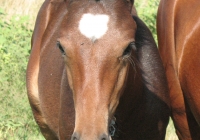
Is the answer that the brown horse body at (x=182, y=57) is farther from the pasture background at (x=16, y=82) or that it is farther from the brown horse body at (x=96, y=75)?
the pasture background at (x=16, y=82)

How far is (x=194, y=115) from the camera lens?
4.78 meters

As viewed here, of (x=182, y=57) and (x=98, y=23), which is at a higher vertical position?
(x=98, y=23)

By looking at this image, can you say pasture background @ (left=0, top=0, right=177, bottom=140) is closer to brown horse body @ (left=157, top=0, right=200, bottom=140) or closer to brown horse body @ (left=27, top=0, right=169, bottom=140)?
brown horse body @ (left=27, top=0, right=169, bottom=140)

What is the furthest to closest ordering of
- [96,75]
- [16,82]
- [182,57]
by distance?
[16,82]
[182,57]
[96,75]

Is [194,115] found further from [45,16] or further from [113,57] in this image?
[45,16]

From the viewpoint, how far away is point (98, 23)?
378cm

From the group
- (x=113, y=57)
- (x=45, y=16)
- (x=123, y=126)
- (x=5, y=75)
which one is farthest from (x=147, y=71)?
(x=5, y=75)

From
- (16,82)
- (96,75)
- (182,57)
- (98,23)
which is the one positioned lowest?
(16,82)

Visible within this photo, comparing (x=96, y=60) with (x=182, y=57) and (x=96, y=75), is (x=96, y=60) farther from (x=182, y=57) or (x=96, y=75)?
(x=182, y=57)

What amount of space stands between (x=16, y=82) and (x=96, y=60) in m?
4.08

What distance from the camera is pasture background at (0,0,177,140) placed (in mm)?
6445

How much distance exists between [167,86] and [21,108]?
2.72m

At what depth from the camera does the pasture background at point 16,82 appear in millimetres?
6445

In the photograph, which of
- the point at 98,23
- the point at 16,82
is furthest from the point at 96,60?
the point at 16,82
